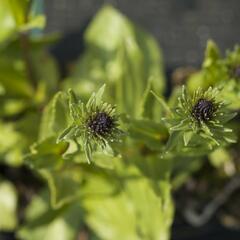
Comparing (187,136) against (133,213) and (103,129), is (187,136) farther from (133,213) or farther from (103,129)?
(133,213)

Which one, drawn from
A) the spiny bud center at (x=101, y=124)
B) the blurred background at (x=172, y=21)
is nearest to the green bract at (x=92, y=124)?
the spiny bud center at (x=101, y=124)

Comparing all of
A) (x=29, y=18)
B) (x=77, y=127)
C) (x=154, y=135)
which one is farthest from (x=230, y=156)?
(x=77, y=127)

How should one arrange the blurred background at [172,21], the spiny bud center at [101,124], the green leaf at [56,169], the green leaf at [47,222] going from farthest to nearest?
the blurred background at [172,21], the green leaf at [47,222], the green leaf at [56,169], the spiny bud center at [101,124]

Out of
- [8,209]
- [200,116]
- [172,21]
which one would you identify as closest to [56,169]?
[8,209]

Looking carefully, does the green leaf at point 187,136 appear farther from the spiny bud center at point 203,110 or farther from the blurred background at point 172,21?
the blurred background at point 172,21

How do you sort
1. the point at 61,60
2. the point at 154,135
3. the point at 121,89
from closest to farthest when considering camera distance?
the point at 154,135, the point at 121,89, the point at 61,60

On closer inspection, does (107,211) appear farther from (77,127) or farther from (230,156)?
(77,127)

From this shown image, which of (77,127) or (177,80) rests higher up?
(77,127)
